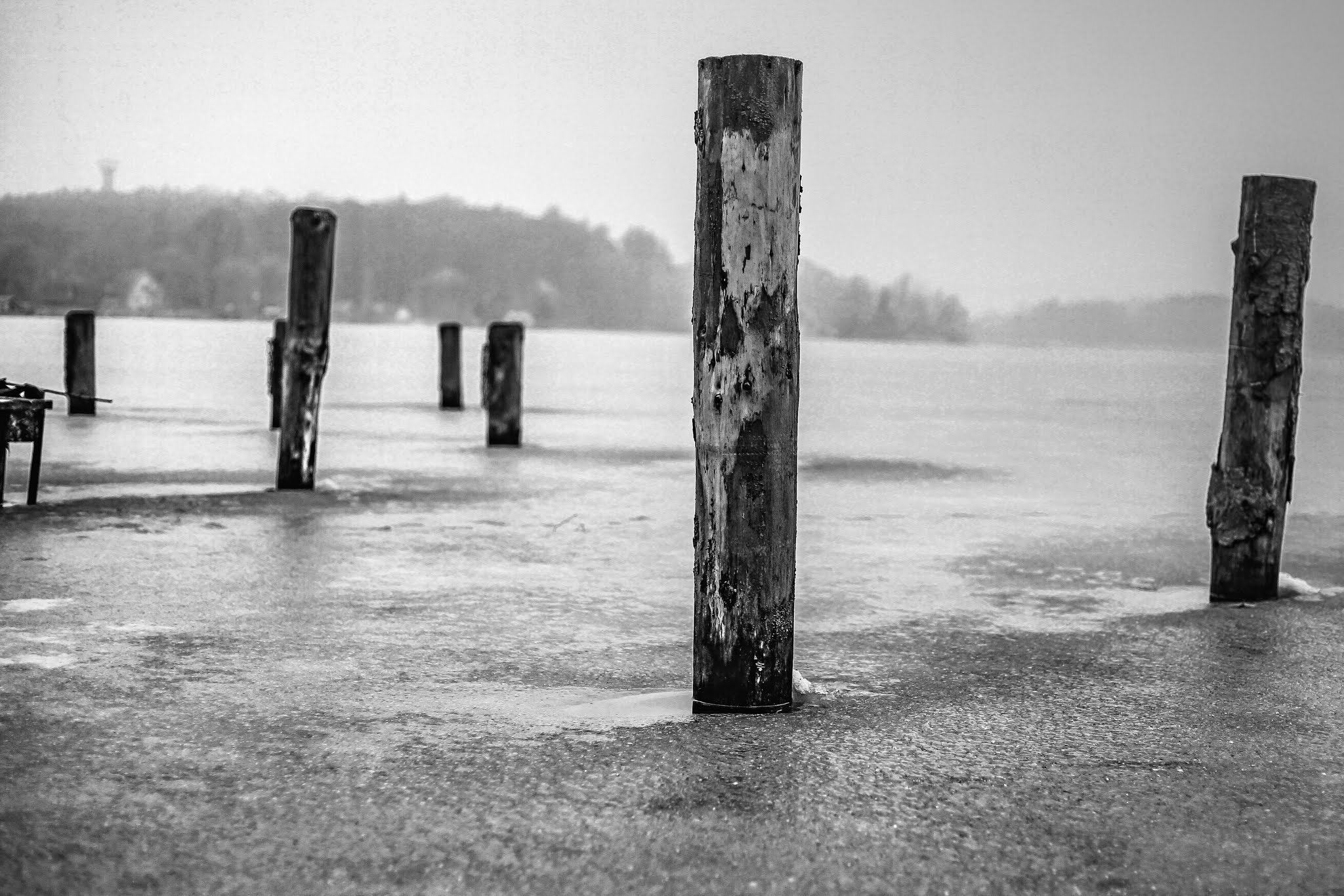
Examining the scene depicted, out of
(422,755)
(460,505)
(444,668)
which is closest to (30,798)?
(422,755)

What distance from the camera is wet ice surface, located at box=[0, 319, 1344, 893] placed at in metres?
4.04

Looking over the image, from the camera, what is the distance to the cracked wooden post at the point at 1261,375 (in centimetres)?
783

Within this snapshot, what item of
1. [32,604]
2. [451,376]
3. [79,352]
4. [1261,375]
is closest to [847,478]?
[1261,375]

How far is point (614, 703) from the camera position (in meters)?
5.70

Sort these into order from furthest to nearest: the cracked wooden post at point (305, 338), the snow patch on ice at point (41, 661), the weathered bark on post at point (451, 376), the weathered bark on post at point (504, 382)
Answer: the weathered bark on post at point (451, 376) → the weathered bark on post at point (504, 382) → the cracked wooden post at point (305, 338) → the snow patch on ice at point (41, 661)

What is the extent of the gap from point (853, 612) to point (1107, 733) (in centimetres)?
256

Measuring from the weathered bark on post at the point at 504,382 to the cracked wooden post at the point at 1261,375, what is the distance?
1085 centimetres

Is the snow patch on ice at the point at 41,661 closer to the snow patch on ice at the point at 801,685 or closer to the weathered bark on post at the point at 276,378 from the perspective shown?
the snow patch on ice at the point at 801,685

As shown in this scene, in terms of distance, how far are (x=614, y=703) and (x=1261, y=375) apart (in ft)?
13.6

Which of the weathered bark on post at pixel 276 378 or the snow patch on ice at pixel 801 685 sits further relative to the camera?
the weathered bark on post at pixel 276 378

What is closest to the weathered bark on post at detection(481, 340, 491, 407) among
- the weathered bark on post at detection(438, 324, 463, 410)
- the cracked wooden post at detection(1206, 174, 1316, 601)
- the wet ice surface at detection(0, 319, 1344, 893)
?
the wet ice surface at detection(0, 319, 1344, 893)

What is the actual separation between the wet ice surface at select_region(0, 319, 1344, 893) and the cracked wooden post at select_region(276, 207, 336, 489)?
1.38ft

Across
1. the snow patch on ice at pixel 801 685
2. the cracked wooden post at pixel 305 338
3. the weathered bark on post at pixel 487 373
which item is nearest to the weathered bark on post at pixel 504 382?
the weathered bark on post at pixel 487 373

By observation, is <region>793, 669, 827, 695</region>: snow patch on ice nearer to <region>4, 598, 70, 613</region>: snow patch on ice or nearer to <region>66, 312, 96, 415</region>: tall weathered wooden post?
<region>4, 598, 70, 613</region>: snow patch on ice
